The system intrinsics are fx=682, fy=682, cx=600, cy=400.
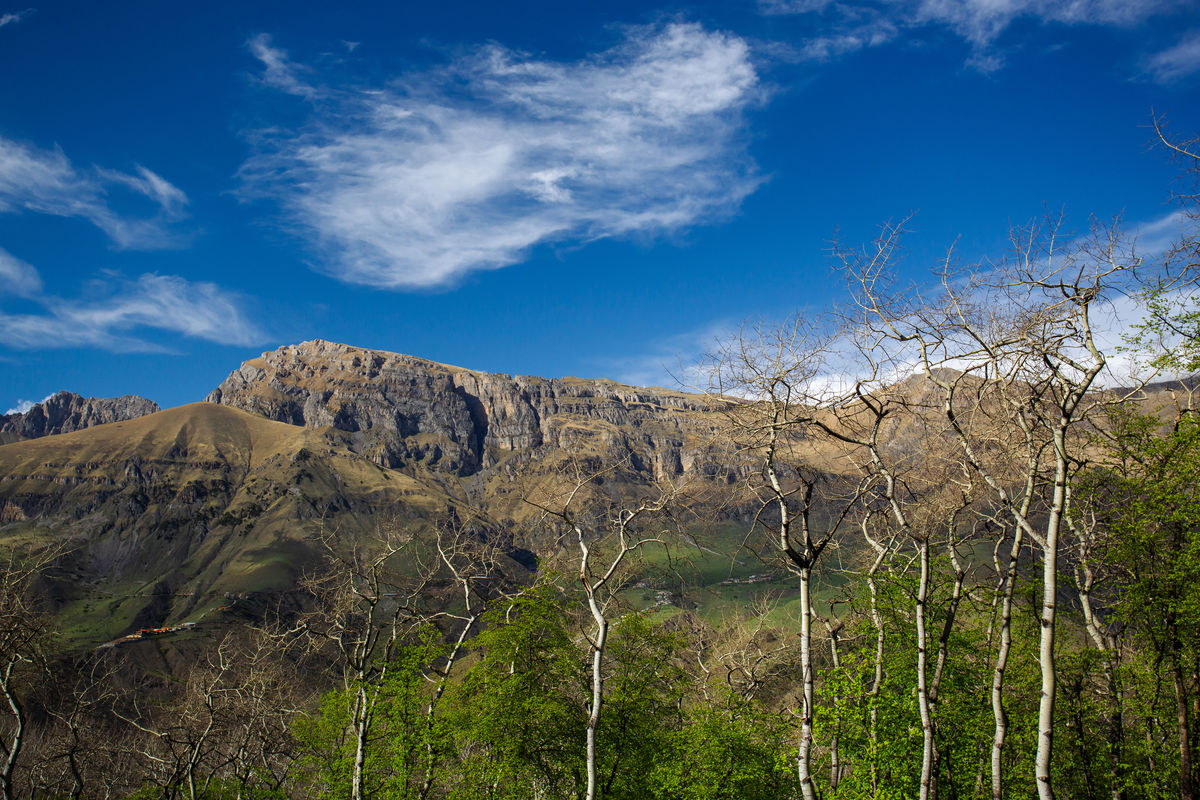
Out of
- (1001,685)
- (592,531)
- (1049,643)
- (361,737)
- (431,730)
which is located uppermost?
(592,531)

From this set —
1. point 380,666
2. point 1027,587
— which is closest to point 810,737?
point 1027,587

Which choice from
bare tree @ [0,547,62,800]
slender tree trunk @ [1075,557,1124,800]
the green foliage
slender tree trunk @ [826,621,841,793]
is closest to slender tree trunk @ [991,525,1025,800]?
slender tree trunk @ [826,621,841,793]

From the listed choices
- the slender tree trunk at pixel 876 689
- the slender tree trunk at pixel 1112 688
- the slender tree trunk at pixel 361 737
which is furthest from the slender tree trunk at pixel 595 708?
the slender tree trunk at pixel 1112 688

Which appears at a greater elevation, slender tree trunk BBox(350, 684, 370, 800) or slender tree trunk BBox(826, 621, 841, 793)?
slender tree trunk BBox(826, 621, 841, 793)

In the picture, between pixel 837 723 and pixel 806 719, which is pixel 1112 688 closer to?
pixel 837 723

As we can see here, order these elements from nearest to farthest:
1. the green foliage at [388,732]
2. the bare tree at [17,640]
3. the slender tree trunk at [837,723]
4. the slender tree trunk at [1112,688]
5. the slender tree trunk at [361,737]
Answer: the slender tree trunk at [837,723] < the slender tree trunk at [1112,688] < the bare tree at [17,640] < the slender tree trunk at [361,737] < the green foliage at [388,732]

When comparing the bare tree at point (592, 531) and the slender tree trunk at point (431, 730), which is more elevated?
the bare tree at point (592, 531)

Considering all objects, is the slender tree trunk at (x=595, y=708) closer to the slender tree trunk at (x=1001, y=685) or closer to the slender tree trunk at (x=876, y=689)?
the slender tree trunk at (x=876, y=689)

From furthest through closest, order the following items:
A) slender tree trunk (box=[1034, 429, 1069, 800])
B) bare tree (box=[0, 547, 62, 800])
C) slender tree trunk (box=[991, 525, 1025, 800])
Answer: bare tree (box=[0, 547, 62, 800])
slender tree trunk (box=[991, 525, 1025, 800])
slender tree trunk (box=[1034, 429, 1069, 800])

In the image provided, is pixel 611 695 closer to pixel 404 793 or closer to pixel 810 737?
pixel 404 793

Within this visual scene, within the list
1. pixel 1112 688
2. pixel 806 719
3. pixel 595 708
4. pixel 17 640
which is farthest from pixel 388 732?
pixel 1112 688

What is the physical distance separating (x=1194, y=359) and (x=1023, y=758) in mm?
13777

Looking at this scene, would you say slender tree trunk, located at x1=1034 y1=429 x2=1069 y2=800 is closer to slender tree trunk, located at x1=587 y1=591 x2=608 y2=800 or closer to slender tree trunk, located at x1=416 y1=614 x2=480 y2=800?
slender tree trunk, located at x1=587 y1=591 x2=608 y2=800

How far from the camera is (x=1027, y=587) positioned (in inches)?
719
